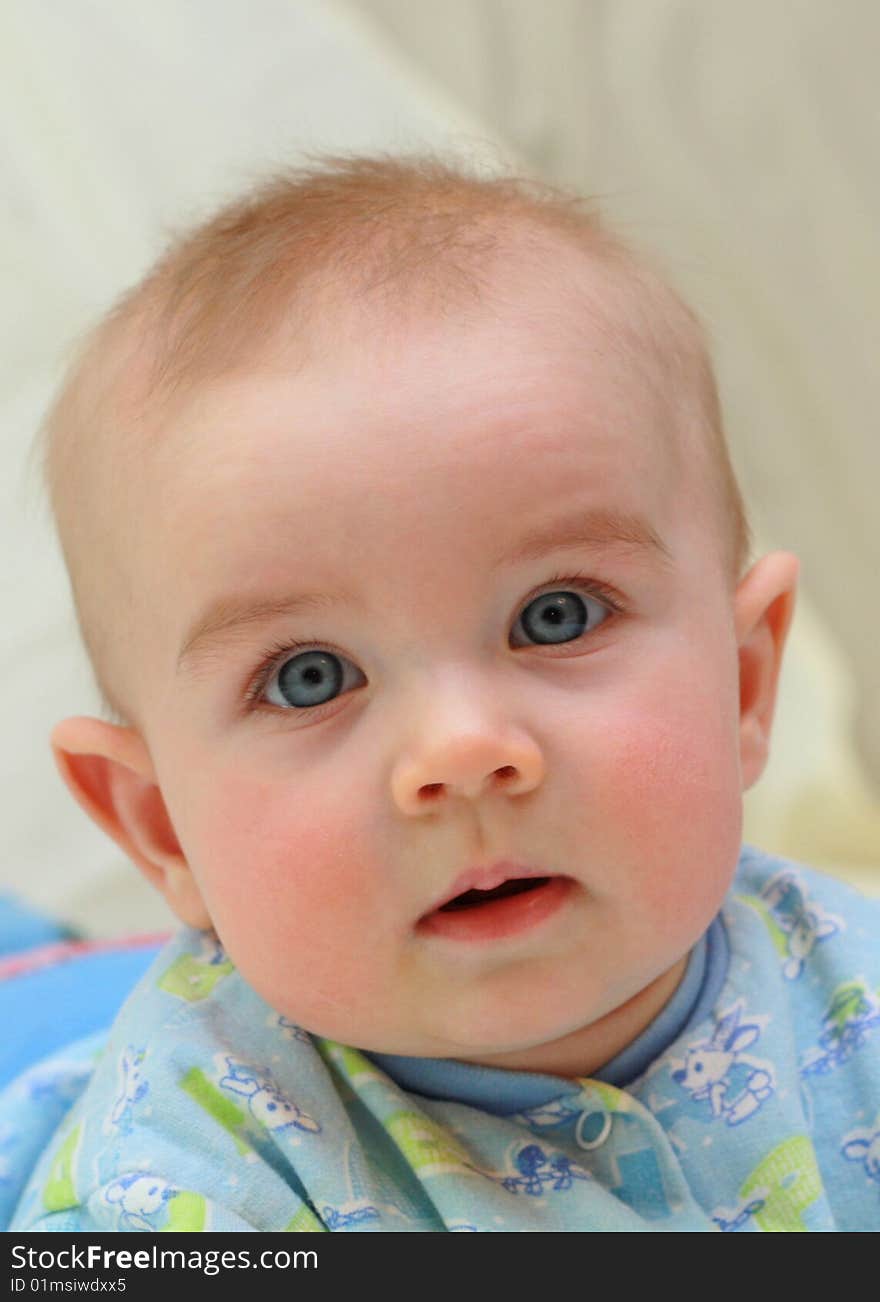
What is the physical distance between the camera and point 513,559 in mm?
846

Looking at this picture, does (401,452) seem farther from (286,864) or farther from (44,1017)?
(44,1017)

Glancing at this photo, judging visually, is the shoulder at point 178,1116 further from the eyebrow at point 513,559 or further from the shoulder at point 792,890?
the shoulder at point 792,890

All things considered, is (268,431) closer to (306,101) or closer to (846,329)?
(846,329)

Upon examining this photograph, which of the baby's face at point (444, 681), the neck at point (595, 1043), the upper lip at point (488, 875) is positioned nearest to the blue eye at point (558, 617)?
the baby's face at point (444, 681)

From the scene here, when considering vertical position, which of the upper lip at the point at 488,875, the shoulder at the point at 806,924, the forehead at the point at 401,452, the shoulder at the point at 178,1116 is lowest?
the shoulder at the point at 178,1116

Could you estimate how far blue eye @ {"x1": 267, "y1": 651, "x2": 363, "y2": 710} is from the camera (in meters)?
0.87

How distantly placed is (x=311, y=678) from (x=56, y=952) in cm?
80

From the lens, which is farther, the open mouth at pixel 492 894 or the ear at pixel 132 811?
the ear at pixel 132 811

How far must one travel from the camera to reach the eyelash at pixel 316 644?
0.87 m

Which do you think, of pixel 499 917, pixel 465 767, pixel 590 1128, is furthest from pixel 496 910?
pixel 590 1128

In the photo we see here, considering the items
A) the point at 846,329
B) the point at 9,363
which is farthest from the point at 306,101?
the point at 846,329

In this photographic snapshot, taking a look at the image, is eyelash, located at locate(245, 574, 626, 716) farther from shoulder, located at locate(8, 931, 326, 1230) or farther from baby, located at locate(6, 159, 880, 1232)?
shoulder, located at locate(8, 931, 326, 1230)

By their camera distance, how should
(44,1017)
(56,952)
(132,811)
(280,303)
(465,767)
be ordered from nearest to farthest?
(465,767) → (280,303) → (132,811) → (44,1017) → (56,952)

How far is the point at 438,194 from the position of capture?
3.30 feet
